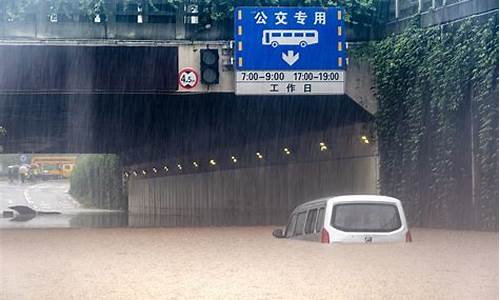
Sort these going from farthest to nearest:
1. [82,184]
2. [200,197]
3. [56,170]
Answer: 1. [56,170]
2. [82,184]
3. [200,197]

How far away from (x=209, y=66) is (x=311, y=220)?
13.3 metres

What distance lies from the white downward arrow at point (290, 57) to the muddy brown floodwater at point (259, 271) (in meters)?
7.70

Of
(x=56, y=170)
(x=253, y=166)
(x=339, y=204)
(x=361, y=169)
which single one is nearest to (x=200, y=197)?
(x=253, y=166)

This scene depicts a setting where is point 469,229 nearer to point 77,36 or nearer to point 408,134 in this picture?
point 408,134

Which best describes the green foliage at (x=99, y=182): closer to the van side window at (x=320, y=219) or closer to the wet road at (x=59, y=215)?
the wet road at (x=59, y=215)

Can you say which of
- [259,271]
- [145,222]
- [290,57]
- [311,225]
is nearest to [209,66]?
[290,57]

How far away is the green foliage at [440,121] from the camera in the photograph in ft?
81.8

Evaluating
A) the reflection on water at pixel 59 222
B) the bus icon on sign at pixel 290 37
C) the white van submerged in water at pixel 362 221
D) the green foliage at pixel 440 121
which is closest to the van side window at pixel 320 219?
the white van submerged in water at pixel 362 221

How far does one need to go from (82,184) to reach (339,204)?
105572 mm

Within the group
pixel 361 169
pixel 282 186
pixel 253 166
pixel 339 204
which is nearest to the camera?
pixel 339 204

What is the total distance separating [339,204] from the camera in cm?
1498

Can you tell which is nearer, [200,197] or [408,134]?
[408,134]

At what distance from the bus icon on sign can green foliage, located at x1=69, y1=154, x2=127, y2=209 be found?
2441 inches

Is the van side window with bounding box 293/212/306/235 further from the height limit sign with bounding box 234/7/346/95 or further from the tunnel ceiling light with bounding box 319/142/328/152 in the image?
the tunnel ceiling light with bounding box 319/142/328/152
